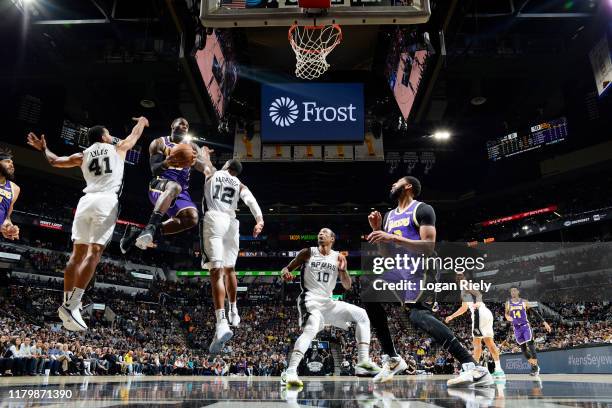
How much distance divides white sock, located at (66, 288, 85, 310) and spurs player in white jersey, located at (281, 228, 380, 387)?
2.41 metres

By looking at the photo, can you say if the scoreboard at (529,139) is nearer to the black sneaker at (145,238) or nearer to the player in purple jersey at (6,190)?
the black sneaker at (145,238)

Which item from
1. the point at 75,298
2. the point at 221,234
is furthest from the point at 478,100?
the point at 75,298

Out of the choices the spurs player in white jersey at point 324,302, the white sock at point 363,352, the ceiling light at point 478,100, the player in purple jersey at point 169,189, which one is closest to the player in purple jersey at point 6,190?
the player in purple jersey at point 169,189

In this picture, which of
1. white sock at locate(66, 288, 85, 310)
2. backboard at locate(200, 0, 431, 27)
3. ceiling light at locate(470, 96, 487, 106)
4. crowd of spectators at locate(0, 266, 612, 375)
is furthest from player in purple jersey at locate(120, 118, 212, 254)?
ceiling light at locate(470, 96, 487, 106)

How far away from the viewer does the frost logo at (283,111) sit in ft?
38.3

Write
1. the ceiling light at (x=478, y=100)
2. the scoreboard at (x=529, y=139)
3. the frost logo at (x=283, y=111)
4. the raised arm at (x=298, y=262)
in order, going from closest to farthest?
the raised arm at (x=298, y=262) < the frost logo at (x=283, y=111) < the ceiling light at (x=478, y=100) < the scoreboard at (x=529, y=139)

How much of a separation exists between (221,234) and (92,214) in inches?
51.8

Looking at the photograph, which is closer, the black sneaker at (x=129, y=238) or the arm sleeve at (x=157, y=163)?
the black sneaker at (x=129, y=238)

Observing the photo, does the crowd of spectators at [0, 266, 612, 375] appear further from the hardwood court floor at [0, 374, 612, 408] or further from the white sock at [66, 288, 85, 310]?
the white sock at [66, 288, 85, 310]

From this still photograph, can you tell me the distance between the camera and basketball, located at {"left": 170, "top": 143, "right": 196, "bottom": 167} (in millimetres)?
4746

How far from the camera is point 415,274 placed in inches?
204

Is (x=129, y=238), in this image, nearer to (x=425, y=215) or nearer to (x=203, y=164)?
(x=203, y=164)

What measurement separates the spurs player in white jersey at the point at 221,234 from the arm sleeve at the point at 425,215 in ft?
5.94

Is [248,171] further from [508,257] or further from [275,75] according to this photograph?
[508,257]
